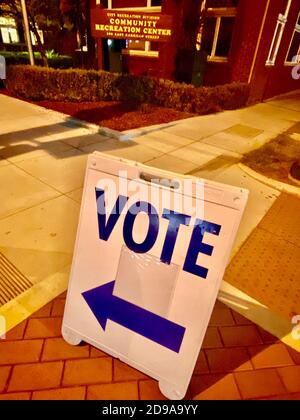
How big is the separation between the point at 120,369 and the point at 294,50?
55.9ft

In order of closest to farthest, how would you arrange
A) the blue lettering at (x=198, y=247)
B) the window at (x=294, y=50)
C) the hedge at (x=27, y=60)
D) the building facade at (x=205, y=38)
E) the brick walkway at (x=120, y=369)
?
1. the blue lettering at (x=198, y=247)
2. the brick walkway at (x=120, y=369)
3. the building facade at (x=205, y=38)
4. the hedge at (x=27, y=60)
5. the window at (x=294, y=50)

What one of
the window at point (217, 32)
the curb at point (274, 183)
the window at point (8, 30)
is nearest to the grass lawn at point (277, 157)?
the curb at point (274, 183)

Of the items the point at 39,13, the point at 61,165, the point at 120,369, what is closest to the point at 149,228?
the point at 120,369

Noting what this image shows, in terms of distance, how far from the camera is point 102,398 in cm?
176

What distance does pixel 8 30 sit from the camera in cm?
2616

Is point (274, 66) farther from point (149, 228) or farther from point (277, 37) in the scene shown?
point (149, 228)

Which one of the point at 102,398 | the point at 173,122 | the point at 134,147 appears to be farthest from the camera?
the point at 173,122

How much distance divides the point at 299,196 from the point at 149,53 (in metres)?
10.6

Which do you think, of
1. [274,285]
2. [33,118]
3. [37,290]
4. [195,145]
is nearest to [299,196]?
[274,285]

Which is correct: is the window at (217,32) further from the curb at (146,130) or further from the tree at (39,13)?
the tree at (39,13)

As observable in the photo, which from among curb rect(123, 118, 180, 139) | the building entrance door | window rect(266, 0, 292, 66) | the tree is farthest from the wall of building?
the tree

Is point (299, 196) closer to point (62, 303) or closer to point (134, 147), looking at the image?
point (134, 147)

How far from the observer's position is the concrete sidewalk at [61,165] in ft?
9.30

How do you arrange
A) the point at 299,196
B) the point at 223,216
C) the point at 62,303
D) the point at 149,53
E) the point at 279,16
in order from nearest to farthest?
the point at 223,216
the point at 62,303
the point at 299,196
the point at 279,16
the point at 149,53
